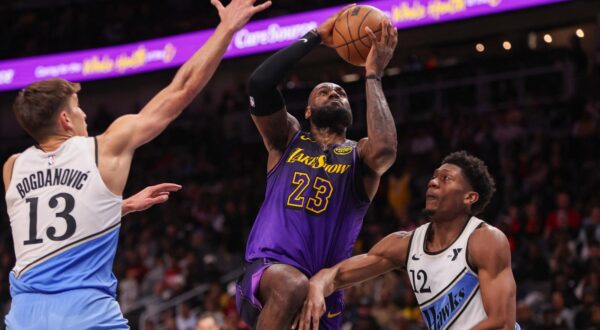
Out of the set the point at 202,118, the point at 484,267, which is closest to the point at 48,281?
the point at 484,267

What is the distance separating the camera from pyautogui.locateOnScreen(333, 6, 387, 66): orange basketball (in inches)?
211

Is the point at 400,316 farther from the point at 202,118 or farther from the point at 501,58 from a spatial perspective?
the point at 202,118

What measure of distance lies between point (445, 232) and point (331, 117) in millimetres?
974

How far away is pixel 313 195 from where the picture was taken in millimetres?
5230

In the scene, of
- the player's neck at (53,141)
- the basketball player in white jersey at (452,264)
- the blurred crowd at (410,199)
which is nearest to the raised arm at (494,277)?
the basketball player in white jersey at (452,264)

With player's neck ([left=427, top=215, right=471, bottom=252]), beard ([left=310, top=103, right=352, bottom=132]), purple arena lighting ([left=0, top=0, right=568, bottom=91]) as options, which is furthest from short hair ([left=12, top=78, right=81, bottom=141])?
purple arena lighting ([left=0, top=0, right=568, bottom=91])

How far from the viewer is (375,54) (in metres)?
5.27

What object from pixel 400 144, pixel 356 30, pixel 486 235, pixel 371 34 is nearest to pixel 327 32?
pixel 356 30

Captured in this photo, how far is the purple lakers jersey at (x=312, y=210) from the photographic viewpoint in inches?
203

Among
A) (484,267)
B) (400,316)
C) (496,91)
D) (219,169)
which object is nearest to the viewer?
(484,267)

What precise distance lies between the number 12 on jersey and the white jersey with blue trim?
1.44 meters

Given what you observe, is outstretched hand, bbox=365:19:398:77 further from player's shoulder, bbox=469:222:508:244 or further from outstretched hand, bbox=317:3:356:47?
player's shoulder, bbox=469:222:508:244

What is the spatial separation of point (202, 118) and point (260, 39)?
4161 millimetres

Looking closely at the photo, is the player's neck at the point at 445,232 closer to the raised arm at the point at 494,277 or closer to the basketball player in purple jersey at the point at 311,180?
the raised arm at the point at 494,277
